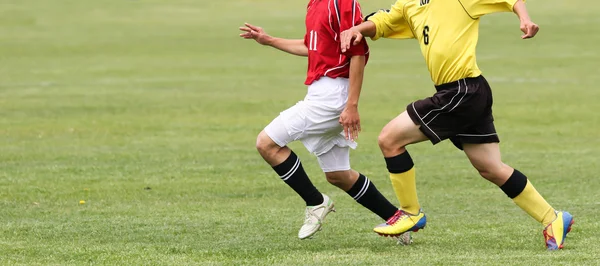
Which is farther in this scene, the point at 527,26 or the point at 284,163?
Answer: the point at 284,163

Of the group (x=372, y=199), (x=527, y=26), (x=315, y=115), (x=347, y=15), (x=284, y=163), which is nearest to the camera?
(x=527, y=26)

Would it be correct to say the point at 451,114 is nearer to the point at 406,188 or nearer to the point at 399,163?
the point at 399,163

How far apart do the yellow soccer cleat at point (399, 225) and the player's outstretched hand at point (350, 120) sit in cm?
65

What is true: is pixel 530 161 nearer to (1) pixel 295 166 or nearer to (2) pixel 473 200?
(2) pixel 473 200

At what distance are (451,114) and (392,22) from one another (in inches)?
34.8

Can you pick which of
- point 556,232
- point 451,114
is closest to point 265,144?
point 451,114

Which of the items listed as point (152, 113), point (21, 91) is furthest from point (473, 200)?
point (21, 91)

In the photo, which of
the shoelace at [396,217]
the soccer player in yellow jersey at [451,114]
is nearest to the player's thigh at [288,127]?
the soccer player in yellow jersey at [451,114]

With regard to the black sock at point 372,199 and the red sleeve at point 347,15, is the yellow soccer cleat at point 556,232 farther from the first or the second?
the red sleeve at point 347,15

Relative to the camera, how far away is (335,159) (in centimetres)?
840

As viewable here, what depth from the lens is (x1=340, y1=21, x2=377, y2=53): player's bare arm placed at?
7.68 metres

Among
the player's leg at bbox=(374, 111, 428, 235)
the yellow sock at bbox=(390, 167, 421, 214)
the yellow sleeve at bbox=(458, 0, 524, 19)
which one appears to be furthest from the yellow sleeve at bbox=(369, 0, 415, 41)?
the yellow sock at bbox=(390, 167, 421, 214)

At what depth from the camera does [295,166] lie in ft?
27.4

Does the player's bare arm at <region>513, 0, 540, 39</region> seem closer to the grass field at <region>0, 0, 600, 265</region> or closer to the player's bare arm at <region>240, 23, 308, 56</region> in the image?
the grass field at <region>0, 0, 600, 265</region>
